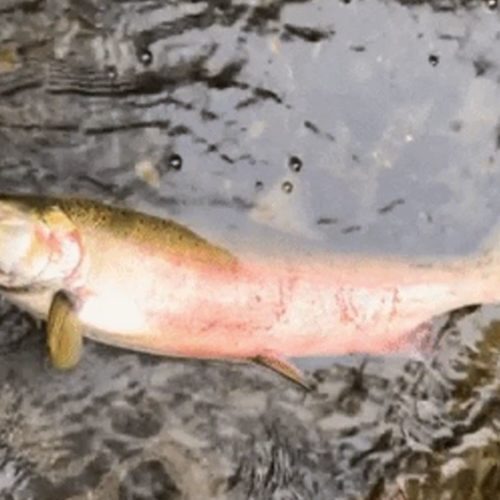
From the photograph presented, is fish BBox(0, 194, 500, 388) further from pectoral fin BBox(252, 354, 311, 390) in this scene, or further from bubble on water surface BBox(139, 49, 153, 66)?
bubble on water surface BBox(139, 49, 153, 66)

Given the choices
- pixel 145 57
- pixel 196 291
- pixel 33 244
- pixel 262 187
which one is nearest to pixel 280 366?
pixel 196 291

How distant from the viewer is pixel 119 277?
206 centimetres

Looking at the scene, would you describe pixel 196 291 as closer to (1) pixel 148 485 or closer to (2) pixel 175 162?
(2) pixel 175 162

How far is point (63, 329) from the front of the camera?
6.70 feet

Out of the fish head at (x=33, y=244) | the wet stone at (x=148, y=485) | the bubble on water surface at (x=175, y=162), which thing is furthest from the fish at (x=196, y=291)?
the wet stone at (x=148, y=485)

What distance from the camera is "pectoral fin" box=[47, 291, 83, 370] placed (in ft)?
6.68

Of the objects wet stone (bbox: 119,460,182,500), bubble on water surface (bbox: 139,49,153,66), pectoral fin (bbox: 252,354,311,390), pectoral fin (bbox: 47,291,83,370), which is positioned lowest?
wet stone (bbox: 119,460,182,500)

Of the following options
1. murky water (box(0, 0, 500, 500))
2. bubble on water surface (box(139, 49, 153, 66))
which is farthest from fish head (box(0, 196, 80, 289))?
bubble on water surface (box(139, 49, 153, 66))

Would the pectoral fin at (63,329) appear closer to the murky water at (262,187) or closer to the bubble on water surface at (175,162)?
the murky water at (262,187)

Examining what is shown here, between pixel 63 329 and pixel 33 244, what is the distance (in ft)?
0.49

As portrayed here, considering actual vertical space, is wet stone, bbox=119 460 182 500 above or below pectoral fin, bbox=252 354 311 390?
below

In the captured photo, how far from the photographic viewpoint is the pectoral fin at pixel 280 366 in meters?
2.17

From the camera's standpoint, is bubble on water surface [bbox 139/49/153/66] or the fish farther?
bubble on water surface [bbox 139/49/153/66]

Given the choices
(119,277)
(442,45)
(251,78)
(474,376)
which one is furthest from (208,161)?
(474,376)
